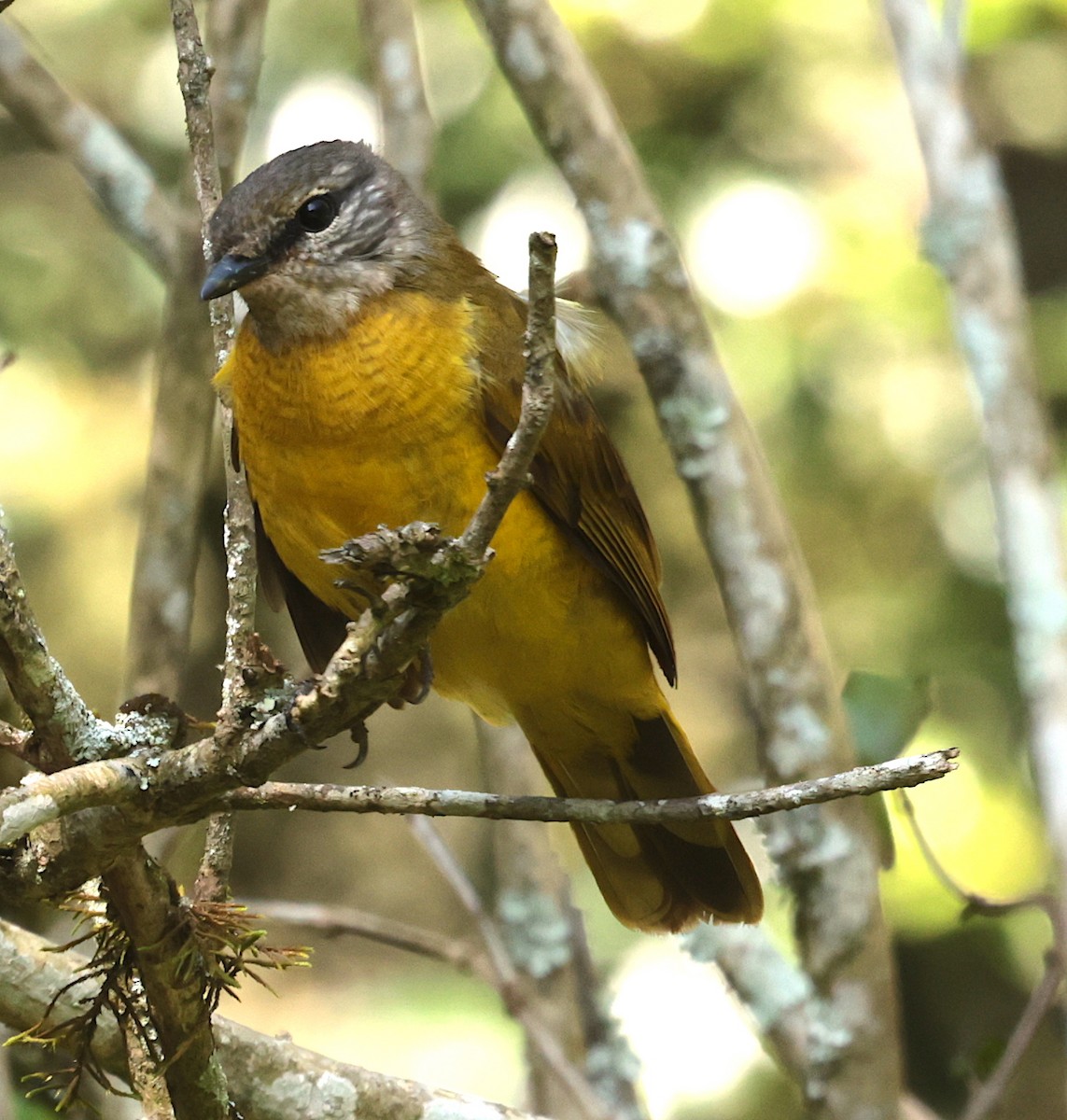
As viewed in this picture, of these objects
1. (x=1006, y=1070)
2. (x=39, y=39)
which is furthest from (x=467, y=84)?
(x=1006, y=1070)

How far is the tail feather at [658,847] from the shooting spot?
355 centimetres

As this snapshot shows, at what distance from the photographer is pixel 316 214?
3.27 m

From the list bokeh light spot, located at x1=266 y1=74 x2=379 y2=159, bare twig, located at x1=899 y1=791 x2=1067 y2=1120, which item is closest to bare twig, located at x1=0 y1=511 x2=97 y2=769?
bare twig, located at x1=899 y1=791 x2=1067 y2=1120

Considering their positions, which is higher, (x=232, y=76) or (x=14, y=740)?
(x=232, y=76)

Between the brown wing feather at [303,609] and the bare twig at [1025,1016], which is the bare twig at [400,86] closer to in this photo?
the brown wing feather at [303,609]

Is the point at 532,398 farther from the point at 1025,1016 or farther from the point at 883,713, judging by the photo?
the point at 1025,1016

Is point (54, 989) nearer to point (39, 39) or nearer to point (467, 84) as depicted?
point (467, 84)

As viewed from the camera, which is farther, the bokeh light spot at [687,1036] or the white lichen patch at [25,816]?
the bokeh light spot at [687,1036]

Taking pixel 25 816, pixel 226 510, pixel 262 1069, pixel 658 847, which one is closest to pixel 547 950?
pixel 658 847

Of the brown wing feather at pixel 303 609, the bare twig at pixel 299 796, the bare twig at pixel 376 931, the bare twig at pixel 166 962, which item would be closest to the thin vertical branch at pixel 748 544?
the bare twig at pixel 376 931

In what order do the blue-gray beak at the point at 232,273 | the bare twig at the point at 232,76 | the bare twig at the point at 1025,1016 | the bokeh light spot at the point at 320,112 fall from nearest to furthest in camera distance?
1. the blue-gray beak at the point at 232,273
2. the bare twig at the point at 1025,1016
3. the bare twig at the point at 232,76
4. the bokeh light spot at the point at 320,112

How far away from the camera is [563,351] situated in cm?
364

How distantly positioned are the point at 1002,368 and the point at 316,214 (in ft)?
6.24

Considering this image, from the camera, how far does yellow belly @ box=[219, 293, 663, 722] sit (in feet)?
9.89
